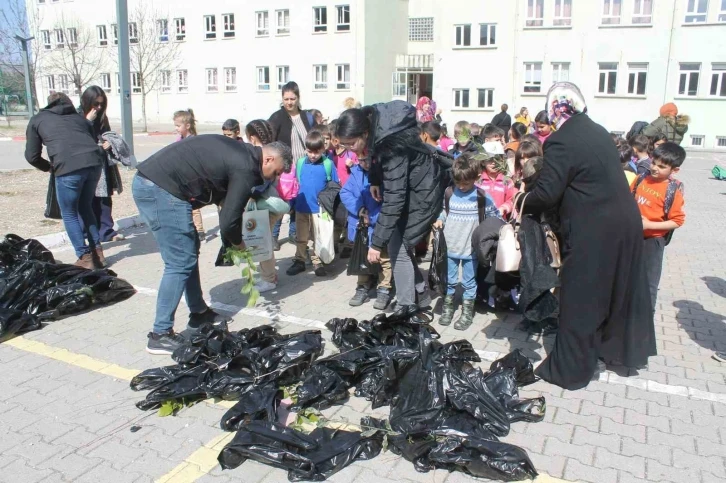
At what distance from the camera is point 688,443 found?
3.38 metres

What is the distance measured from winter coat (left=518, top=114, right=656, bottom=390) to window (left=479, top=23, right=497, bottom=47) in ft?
105

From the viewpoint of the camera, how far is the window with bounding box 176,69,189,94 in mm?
42719

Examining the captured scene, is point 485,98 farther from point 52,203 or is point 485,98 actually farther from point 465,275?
point 465,275

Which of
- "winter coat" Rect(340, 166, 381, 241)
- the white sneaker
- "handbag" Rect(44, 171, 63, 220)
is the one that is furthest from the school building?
"handbag" Rect(44, 171, 63, 220)

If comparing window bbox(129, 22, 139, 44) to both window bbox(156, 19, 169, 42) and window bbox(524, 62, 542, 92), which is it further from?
window bbox(524, 62, 542, 92)

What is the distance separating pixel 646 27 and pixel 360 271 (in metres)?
29.8

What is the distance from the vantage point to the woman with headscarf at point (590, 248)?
3709mm

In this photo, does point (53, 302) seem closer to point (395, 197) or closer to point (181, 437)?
point (181, 437)

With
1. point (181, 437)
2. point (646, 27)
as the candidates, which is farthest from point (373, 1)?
point (181, 437)

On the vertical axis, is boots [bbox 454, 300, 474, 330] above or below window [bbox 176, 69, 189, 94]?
below

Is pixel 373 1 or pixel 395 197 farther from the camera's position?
pixel 373 1

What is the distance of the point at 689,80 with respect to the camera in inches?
1123

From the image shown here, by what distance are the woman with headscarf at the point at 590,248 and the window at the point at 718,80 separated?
29.4 meters

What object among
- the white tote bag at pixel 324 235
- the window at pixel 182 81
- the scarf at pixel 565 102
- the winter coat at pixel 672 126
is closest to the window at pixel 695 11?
the winter coat at pixel 672 126
